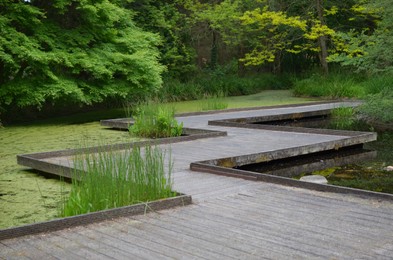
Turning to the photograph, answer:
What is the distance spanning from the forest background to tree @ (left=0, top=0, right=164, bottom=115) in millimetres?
21

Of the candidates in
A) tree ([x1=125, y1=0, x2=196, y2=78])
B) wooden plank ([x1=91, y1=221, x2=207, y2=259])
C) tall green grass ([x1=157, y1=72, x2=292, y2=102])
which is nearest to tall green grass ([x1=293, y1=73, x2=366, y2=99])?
tall green grass ([x1=157, y1=72, x2=292, y2=102])

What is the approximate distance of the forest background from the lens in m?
10.0

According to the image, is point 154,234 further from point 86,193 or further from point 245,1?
point 245,1

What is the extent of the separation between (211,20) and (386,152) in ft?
36.5

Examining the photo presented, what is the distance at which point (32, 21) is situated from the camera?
35.4ft

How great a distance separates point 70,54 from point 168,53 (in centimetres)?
642

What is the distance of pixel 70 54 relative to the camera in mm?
10656

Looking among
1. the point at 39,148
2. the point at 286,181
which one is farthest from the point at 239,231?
the point at 39,148

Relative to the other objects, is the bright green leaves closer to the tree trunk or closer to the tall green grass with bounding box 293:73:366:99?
the tree trunk

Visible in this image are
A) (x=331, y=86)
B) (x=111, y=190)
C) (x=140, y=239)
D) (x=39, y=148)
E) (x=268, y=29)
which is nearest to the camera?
(x=140, y=239)

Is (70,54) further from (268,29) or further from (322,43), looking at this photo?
(268,29)

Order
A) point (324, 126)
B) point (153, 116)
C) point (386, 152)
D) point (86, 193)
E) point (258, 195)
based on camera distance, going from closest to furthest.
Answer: point (86, 193), point (258, 195), point (386, 152), point (153, 116), point (324, 126)

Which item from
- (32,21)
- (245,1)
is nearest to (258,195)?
(32,21)

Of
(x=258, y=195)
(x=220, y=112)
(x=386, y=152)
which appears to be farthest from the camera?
(x=220, y=112)
